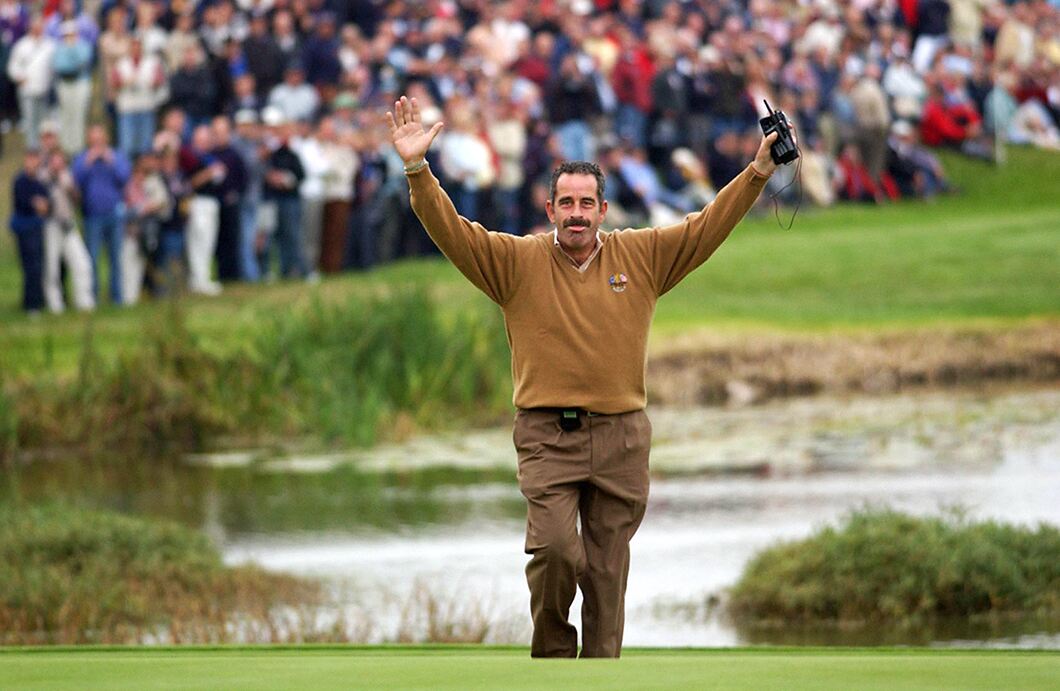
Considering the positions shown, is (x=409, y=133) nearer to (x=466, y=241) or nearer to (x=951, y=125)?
(x=466, y=241)

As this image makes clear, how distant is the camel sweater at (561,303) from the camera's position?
25.9 feet

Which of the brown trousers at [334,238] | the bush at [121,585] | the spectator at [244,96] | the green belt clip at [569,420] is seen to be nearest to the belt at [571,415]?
the green belt clip at [569,420]

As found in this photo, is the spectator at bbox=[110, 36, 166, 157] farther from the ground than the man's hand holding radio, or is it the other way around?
the spectator at bbox=[110, 36, 166, 157]

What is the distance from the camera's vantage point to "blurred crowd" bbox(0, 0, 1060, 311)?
2608 centimetres

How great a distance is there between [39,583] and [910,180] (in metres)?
24.6

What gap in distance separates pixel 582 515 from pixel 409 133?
4.81 ft

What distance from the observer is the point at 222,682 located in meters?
6.67

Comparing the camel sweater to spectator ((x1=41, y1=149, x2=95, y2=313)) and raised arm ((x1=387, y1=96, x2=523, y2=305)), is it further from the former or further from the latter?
spectator ((x1=41, y1=149, x2=95, y2=313))

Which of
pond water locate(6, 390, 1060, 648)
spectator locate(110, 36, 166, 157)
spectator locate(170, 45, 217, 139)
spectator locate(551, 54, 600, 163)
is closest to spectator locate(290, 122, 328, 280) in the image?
spectator locate(170, 45, 217, 139)

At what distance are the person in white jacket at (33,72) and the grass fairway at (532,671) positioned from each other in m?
21.6

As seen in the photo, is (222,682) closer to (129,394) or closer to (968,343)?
(129,394)

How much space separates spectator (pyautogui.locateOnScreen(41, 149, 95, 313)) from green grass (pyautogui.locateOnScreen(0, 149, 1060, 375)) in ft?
1.20

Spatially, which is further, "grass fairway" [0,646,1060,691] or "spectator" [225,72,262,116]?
"spectator" [225,72,262,116]

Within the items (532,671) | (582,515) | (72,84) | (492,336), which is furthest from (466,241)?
(72,84)
